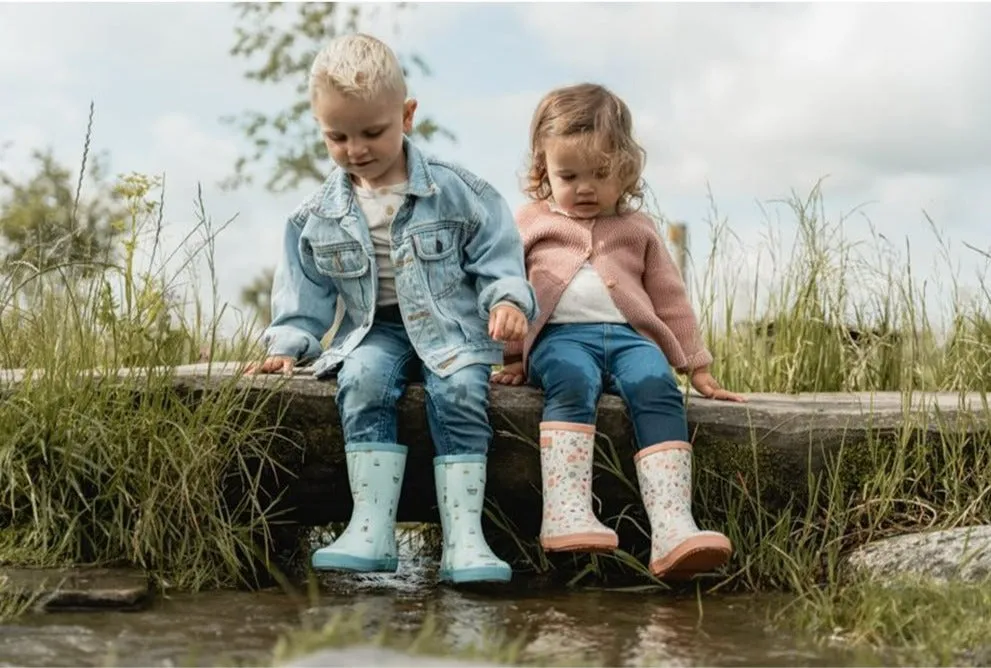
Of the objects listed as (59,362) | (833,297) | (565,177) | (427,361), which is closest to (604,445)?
(427,361)

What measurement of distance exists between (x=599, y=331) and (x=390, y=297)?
690mm

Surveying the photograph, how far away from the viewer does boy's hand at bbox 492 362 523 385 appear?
4254 mm

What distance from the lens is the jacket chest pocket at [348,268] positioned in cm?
410

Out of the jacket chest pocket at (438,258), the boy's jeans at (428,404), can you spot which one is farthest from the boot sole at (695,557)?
the jacket chest pocket at (438,258)

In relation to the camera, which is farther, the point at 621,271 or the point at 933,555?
the point at 621,271

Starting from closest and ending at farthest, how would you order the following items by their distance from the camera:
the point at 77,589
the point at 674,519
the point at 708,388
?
the point at 77,589
the point at 674,519
the point at 708,388

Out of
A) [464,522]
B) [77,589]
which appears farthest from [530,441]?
[77,589]

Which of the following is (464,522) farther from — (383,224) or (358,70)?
(358,70)

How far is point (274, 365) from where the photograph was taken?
4.16m

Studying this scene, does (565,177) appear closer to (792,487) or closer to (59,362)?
(792,487)

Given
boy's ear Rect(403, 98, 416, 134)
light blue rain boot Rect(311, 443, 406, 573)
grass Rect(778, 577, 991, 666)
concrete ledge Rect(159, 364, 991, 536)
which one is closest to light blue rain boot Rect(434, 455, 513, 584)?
light blue rain boot Rect(311, 443, 406, 573)

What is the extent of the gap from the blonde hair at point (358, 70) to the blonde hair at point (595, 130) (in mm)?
587

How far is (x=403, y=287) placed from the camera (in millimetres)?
4059

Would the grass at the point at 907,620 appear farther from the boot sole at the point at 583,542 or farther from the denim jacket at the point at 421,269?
the denim jacket at the point at 421,269
